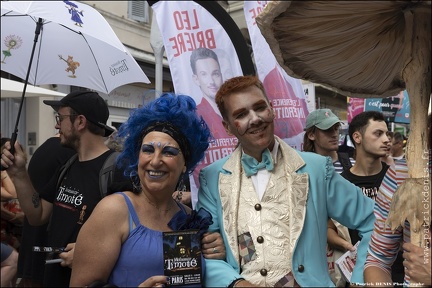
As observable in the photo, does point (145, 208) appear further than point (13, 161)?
No

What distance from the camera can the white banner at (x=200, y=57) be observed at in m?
3.78

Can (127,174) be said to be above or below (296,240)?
above

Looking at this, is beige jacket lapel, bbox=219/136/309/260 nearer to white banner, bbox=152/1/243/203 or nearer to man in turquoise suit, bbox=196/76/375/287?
man in turquoise suit, bbox=196/76/375/287

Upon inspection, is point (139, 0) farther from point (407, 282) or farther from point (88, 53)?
point (407, 282)

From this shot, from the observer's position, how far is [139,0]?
12.9 meters

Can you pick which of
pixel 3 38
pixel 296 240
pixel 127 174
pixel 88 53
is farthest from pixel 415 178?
pixel 3 38

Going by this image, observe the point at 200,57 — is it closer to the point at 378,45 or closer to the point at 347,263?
the point at 347,263

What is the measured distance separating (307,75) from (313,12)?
0.44 meters

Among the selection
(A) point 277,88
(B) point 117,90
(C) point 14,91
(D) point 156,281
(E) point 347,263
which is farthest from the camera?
(B) point 117,90

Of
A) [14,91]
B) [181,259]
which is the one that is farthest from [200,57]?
[14,91]

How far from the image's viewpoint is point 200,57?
3859 mm

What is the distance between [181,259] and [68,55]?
2632 mm

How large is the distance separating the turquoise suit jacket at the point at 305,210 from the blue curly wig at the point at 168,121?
153 mm

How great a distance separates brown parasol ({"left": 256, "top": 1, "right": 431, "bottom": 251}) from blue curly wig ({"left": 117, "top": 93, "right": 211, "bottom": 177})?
2.38 feet
